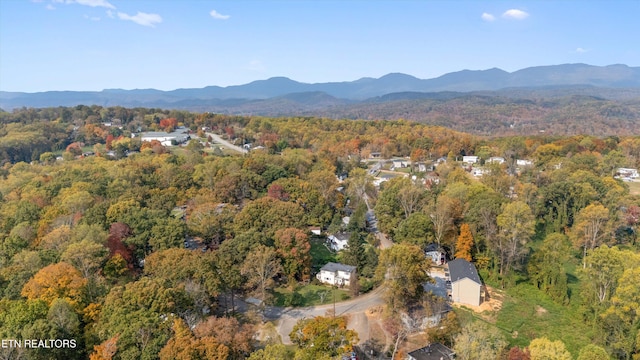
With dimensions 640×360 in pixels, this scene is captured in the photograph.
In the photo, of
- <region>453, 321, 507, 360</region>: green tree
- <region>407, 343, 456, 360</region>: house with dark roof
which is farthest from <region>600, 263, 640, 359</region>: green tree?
<region>407, 343, 456, 360</region>: house with dark roof

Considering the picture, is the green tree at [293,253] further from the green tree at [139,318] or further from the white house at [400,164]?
the white house at [400,164]

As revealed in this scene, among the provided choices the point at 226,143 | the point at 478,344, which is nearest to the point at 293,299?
the point at 478,344

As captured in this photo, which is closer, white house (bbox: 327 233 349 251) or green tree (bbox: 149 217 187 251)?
green tree (bbox: 149 217 187 251)

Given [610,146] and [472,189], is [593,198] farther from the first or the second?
[610,146]

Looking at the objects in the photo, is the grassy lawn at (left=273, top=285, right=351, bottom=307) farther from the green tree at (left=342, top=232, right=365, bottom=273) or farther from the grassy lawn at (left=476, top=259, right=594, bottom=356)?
the grassy lawn at (left=476, top=259, right=594, bottom=356)

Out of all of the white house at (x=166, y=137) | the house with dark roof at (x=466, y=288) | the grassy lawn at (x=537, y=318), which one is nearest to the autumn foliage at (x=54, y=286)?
the grassy lawn at (x=537, y=318)
